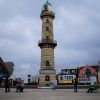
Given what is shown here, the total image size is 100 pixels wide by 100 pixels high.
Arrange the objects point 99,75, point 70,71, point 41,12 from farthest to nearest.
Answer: point 70,71 → point 99,75 → point 41,12

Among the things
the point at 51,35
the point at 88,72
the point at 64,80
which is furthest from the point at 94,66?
the point at 51,35

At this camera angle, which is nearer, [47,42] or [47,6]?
[47,42]

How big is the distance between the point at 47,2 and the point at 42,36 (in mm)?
11563

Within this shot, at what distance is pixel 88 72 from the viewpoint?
10012cm

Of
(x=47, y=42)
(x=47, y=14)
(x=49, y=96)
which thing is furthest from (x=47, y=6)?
(x=49, y=96)

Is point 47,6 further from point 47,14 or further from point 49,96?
point 49,96

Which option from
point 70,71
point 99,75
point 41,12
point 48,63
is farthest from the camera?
point 70,71

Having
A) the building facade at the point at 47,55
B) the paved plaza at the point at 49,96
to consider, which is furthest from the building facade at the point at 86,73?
the paved plaza at the point at 49,96

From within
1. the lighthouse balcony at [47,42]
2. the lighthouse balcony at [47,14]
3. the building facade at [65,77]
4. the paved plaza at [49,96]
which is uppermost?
the lighthouse balcony at [47,14]

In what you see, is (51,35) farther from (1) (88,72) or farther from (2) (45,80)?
(1) (88,72)

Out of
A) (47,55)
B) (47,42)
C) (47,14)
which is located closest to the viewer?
(47,55)

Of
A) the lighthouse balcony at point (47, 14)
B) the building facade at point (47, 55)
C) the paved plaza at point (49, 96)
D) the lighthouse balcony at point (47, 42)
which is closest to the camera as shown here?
the paved plaza at point (49, 96)

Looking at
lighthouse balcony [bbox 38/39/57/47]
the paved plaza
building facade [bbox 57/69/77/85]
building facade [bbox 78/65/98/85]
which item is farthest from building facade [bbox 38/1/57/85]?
the paved plaza

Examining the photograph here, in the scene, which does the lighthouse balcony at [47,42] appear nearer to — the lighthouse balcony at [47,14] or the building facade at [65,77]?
the lighthouse balcony at [47,14]
